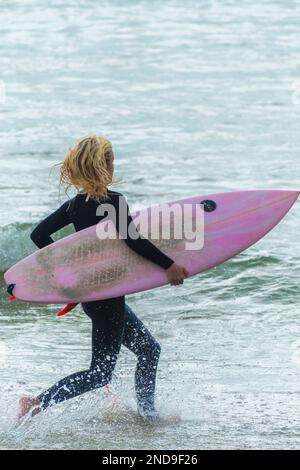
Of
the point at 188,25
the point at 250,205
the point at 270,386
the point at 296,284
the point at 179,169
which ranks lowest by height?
the point at 188,25

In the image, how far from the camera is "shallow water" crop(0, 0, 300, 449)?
233 inches

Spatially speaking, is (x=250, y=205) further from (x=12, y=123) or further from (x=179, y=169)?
(x=12, y=123)

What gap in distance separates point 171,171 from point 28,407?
805 centimetres

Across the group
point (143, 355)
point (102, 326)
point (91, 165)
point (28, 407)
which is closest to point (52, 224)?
point (91, 165)

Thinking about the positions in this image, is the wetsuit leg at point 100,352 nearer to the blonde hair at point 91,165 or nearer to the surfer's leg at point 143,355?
the surfer's leg at point 143,355

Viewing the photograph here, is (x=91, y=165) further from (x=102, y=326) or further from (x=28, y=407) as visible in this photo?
(x=28, y=407)

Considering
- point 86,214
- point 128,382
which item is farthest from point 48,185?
point 86,214

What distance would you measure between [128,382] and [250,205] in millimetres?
1235

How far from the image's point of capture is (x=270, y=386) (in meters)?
6.37

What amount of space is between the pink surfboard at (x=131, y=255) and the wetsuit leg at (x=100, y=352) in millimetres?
81

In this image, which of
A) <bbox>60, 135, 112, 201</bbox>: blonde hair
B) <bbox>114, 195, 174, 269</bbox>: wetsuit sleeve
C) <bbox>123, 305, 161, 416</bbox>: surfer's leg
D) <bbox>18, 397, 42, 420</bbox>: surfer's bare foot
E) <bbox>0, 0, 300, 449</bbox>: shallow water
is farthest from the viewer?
<bbox>0, 0, 300, 449</bbox>: shallow water

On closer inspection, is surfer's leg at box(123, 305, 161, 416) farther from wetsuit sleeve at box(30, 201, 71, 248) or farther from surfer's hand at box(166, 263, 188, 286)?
wetsuit sleeve at box(30, 201, 71, 248)

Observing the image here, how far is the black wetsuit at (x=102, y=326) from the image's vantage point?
550 cm

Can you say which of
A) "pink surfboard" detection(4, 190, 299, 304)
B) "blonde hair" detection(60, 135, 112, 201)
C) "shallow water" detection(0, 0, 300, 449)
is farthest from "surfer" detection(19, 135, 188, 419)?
"shallow water" detection(0, 0, 300, 449)
